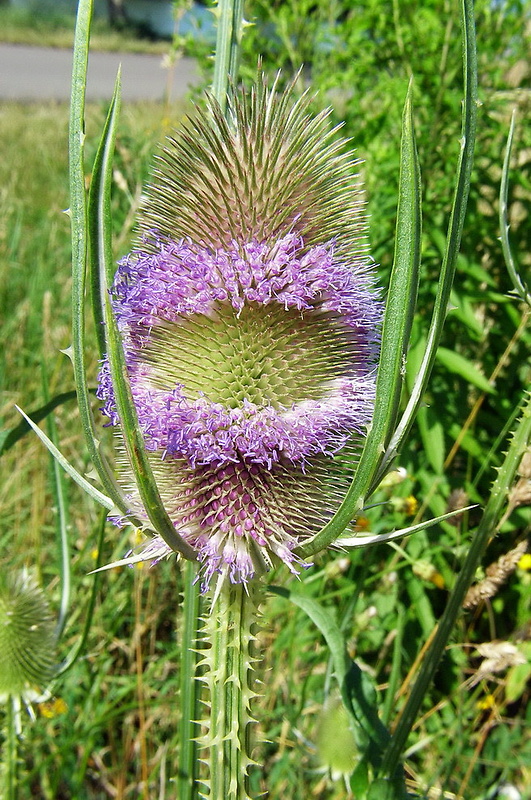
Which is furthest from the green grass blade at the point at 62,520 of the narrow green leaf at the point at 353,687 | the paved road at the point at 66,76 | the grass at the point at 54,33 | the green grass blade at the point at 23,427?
the grass at the point at 54,33

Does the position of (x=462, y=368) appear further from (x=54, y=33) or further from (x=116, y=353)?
(x=54, y=33)

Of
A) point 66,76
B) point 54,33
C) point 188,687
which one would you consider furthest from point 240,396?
point 54,33

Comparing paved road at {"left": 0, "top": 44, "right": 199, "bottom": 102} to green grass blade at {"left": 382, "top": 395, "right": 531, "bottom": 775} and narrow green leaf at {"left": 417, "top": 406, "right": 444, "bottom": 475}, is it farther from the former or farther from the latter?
green grass blade at {"left": 382, "top": 395, "right": 531, "bottom": 775}

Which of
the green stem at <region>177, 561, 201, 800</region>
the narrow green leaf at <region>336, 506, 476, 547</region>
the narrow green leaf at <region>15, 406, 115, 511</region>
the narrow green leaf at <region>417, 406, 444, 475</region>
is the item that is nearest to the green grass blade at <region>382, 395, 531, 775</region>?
the narrow green leaf at <region>336, 506, 476, 547</region>

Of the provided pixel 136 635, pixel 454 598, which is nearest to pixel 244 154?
pixel 454 598

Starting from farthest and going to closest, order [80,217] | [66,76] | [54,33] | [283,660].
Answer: [54,33] → [66,76] → [283,660] → [80,217]

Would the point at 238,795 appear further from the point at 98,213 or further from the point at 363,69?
the point at 363,69
